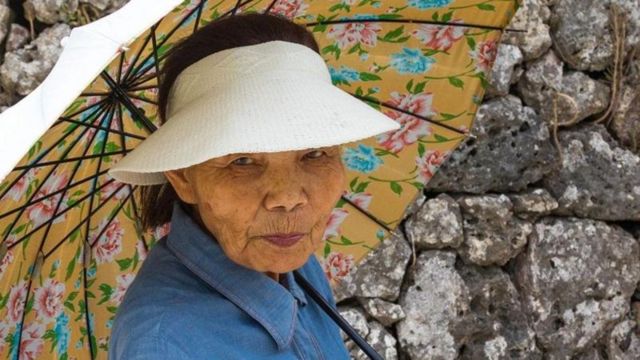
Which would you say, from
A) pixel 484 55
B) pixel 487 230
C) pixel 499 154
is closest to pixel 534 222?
pixel 487 230

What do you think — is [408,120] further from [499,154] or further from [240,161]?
[499,154]

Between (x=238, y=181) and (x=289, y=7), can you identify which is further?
(x=289, y=7)

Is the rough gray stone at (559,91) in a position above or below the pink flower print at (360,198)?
below

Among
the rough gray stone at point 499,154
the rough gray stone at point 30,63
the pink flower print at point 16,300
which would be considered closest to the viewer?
the pink flower print at point 16,300

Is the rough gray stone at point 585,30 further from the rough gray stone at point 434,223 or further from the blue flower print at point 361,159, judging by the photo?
the blue flower print at point 361,159

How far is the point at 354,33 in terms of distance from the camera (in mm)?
1827

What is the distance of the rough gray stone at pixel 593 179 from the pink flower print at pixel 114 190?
230cm

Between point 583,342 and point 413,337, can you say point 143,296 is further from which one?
point 583,342

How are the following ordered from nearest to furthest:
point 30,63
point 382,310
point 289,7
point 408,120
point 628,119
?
point 289,7 < point 408,120 < point 30,63 < point 382,310 < point 628,119

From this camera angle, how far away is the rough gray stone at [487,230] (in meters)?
3.41

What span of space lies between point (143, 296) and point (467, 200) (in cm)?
235

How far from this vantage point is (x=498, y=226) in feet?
11.3

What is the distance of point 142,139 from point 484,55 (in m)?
0.80

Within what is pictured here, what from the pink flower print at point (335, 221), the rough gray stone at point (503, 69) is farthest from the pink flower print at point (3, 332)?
the rough gray stone at point (503, 69)
